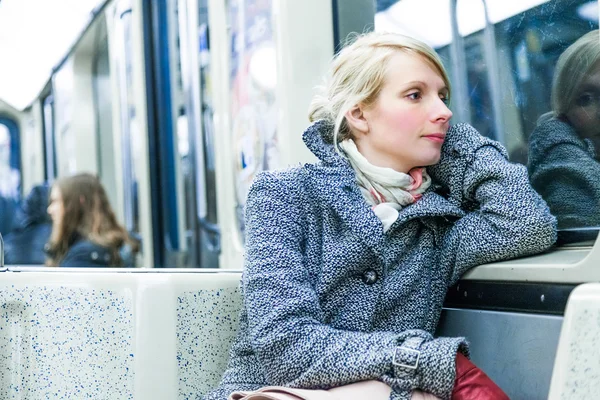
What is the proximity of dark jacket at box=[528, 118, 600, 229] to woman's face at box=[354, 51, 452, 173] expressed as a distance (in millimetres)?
204

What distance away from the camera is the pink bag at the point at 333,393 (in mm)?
1411

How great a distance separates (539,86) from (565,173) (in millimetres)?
193

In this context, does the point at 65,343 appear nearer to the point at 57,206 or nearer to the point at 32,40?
the point at 57,206

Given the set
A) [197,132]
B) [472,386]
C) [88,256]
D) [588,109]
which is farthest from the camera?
[88,256]

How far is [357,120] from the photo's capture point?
185 centimetres

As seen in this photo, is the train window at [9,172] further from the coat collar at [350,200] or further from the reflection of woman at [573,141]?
the reflection of woman at [573,141]

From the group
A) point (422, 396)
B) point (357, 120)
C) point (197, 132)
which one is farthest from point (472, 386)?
point (197, 132)

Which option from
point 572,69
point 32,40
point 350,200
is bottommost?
point 350,200

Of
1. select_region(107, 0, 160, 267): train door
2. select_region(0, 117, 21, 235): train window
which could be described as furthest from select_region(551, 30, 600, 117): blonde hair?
select_region(0, 117, 21, 235): train window

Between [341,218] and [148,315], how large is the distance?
0.43 m

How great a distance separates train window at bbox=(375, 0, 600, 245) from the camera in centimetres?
166

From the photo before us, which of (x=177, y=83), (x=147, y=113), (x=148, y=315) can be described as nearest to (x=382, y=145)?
(x=148, y=315)

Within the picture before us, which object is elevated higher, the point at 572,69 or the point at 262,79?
the point at 262,79

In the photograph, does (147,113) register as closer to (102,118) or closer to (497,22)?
(102,118)
